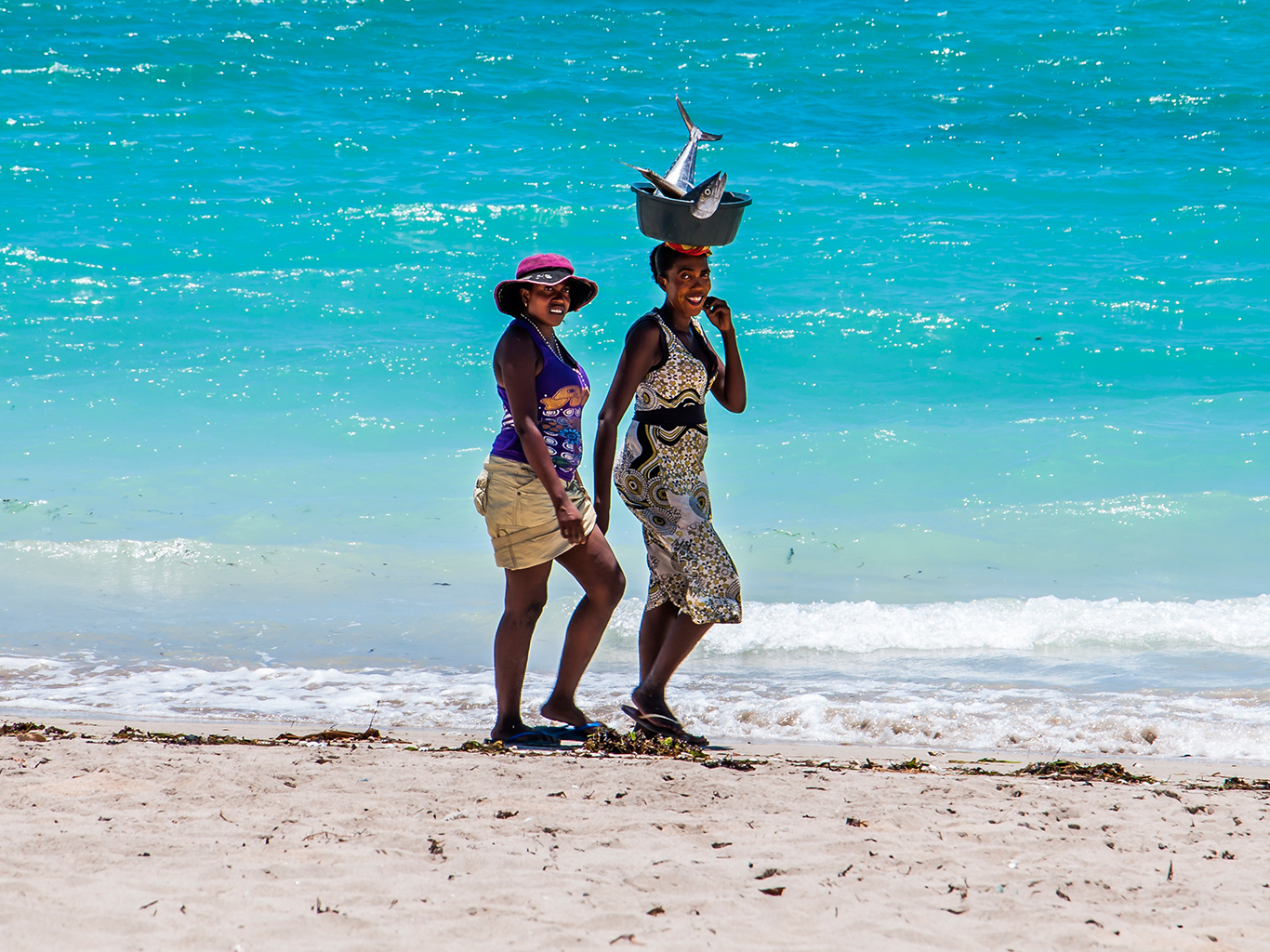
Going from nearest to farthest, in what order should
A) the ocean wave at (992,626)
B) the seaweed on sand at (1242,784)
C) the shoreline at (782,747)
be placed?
1. the seaweed on sand at (1242,784)
2. the shoreline at (782,747)
3. the ocean wave at (992,626)

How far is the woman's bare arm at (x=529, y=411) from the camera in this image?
398cm

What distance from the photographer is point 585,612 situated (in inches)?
169

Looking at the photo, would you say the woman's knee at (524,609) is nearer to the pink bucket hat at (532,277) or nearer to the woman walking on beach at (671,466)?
the woman walking on beach at (671,466)

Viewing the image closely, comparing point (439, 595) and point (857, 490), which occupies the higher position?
point (857, 490)

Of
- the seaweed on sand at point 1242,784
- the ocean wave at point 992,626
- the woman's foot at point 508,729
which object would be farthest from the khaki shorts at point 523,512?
the seaweed on sand at point 1242,784

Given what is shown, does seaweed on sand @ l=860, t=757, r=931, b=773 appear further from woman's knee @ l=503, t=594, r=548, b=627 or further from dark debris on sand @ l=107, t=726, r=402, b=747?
dark debris on sand @ l=107, t=726, r=402, b=747

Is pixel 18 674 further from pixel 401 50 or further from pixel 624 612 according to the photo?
pixel 401 50

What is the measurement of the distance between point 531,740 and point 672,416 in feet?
4.35

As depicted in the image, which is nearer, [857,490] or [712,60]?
[857,490]

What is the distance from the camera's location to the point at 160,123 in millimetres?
17719

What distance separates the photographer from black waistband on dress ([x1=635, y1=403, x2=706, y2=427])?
14.0 ft

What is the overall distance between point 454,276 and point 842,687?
10.4 m

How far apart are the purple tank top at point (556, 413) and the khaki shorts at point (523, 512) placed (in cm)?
6

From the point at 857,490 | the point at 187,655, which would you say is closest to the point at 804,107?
the point at 857,490
